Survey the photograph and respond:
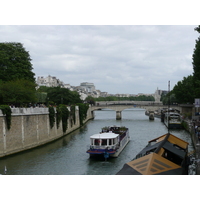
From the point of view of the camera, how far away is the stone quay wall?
21.8 m

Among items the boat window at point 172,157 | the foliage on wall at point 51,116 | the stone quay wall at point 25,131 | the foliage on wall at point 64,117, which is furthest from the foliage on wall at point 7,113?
the foliage on wall at point 64,117

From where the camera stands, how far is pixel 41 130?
28.8 meters

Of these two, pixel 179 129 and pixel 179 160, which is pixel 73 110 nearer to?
pixel 179 129

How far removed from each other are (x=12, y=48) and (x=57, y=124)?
13029 mm

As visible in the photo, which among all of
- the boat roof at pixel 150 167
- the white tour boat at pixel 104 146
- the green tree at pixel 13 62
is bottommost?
the white tour boat at pixel 104 146

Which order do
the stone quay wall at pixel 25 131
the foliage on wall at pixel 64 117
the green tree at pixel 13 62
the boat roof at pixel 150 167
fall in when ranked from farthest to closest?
the green tree at pixel 13 62, the foliage on wall at pixel 64 117, the stone quay wall at pixel 25 131, the boat roof at pixel 150 167

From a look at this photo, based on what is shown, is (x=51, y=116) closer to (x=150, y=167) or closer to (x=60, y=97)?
(x=150, y=167)

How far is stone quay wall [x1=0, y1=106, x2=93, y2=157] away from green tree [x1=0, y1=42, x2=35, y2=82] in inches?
410

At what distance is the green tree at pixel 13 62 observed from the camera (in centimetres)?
3741

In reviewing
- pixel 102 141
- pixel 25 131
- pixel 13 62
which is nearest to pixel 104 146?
pixel 102 141

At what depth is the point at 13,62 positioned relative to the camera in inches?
1518

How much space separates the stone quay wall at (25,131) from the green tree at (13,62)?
34.2 feet

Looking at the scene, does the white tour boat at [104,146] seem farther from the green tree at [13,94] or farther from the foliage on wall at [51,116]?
the green tree at [13,94]

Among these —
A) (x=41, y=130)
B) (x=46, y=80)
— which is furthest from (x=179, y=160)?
(x=46, y=80)
